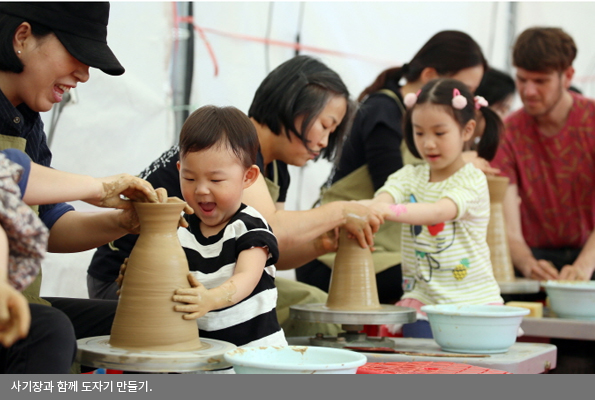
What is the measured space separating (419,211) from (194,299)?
3.72 feet

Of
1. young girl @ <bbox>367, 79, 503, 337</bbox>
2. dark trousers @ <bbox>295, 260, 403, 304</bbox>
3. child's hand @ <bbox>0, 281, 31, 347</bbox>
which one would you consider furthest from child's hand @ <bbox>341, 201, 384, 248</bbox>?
child's hand @ <bbox>0, 281, 31, 347</bbox>

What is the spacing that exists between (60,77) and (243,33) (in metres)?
2.02

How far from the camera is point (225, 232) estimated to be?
5.66 feet

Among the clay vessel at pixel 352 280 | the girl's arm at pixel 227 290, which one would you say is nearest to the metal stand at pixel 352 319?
the clay vessel at pixel 352 280

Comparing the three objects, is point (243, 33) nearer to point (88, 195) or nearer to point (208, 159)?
point (208, 159)

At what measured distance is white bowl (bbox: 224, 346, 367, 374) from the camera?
1313 mm

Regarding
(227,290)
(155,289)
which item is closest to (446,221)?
(227,290)

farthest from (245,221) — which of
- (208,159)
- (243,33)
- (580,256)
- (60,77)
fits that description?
(580,256)

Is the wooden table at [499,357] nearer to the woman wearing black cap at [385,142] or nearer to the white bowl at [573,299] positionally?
the white bowl at [573,299]

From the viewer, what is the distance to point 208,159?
1.70 m

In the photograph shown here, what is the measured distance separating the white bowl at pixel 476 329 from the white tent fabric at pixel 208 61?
5.02 ft

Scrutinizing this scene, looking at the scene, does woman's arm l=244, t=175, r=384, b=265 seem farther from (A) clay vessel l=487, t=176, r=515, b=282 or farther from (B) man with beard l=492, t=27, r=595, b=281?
(B) man with beard l=492, t=27, r=595, b=281

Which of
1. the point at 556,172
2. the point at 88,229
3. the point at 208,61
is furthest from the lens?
the point at 556,172

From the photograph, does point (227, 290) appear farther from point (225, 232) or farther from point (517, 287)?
point (517, 287)
